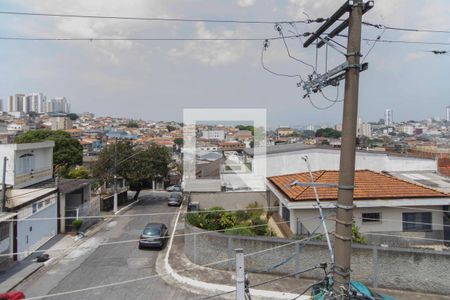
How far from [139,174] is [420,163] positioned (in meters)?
20.3

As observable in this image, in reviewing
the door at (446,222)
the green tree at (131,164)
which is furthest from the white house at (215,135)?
the door at (446,222)

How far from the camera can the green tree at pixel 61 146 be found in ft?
165

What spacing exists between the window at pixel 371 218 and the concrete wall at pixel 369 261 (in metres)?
2.77

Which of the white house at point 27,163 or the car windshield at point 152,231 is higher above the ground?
the white house at point 27,163

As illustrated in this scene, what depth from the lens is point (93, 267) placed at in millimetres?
13188

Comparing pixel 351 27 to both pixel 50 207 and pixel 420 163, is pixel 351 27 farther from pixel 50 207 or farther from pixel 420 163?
pixel 420 163

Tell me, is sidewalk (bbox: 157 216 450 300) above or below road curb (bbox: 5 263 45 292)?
above

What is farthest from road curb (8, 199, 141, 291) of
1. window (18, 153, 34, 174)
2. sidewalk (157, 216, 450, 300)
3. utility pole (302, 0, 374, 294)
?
utility pole (302, 0, 374, 294)

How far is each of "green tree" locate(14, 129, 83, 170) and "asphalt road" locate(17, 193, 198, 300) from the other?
36115mm

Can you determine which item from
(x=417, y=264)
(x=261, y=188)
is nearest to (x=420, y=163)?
(x=261, y=188)

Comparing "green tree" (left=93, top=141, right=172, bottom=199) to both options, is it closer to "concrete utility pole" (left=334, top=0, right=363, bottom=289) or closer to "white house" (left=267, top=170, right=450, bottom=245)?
"white house" (left=267, top=170, right=450, bottom=245)

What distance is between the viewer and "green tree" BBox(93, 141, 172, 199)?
28516 millimetres

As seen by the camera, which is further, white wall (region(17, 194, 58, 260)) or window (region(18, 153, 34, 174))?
window (region(18, 153, 34, 174))

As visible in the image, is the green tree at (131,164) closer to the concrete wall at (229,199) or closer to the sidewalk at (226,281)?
the concrete wall at (229,199)
